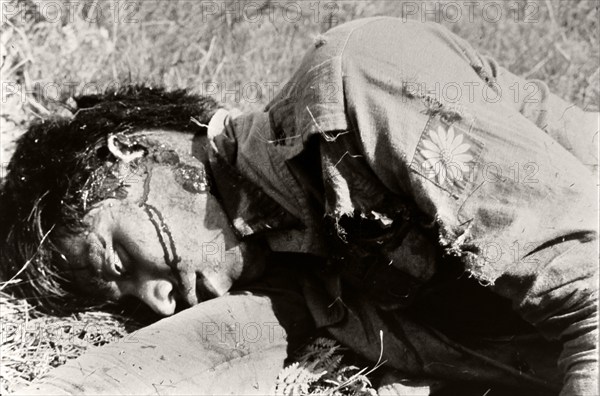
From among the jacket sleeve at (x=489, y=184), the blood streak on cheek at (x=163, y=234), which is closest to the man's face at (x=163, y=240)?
the blood streak on cheek at (x=163, y=234)

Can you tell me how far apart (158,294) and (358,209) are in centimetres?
80

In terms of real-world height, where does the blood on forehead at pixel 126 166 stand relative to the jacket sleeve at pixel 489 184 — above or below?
below

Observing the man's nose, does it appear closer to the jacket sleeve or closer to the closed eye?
the closed eye

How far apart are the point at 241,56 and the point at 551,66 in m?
1.58

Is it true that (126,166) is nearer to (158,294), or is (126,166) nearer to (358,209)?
(158,294)

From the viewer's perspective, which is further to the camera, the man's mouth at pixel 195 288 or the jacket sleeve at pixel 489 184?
the man's mouth at pixel 195 288

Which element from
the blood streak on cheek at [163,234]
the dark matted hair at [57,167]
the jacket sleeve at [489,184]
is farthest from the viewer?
the dark matted hair at [57,167]

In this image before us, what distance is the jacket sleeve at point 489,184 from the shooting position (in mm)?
2178

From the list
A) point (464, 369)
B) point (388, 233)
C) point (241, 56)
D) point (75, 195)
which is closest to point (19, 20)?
point (241, 56)

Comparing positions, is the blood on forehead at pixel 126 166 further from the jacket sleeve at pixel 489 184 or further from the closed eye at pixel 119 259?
the jacket sleeve at pixel 489 184

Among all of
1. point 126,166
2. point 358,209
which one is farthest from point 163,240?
point 358,209

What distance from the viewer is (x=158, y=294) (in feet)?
8.99

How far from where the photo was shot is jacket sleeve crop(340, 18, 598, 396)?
218 centimetres

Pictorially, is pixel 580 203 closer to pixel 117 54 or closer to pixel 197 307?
pixel 197 307
